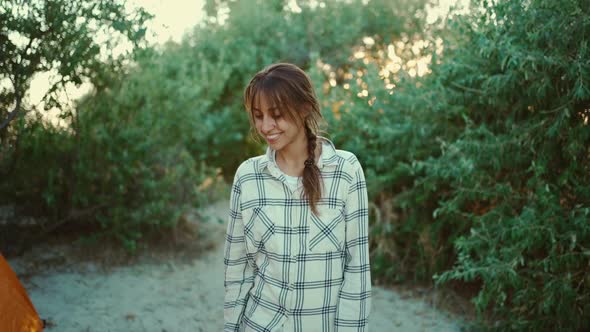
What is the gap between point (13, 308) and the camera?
2.71m

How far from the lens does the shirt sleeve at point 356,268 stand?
200 centimetres

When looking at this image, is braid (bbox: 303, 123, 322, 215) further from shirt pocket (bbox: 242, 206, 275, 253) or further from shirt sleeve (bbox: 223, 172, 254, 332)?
shirt sleeve (bbox: 223, 172, 254, 332)

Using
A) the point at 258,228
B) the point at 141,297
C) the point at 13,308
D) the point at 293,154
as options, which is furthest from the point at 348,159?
the point at 141,297

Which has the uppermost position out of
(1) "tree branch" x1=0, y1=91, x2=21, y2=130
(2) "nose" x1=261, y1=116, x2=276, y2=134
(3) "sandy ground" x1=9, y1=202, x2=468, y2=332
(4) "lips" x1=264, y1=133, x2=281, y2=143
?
(1) "tree branch" x1=0, y1=91, x2=21, y2=130

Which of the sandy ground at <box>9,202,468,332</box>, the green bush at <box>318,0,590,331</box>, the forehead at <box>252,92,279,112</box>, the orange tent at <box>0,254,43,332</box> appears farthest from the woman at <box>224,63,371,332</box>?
the sandy ground at <box>9,202,468,332</box>

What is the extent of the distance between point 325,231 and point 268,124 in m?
0.45

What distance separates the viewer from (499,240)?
388cm

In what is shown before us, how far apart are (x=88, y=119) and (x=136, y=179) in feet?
3.44

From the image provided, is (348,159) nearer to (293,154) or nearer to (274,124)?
(293,154)

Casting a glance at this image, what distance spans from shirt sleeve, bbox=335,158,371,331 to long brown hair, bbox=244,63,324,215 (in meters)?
0.14

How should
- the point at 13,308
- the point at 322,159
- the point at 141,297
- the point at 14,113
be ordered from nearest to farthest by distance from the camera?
the point at 322,159 < the point at 13,308 < the point at 14,113 < the point at 141,297

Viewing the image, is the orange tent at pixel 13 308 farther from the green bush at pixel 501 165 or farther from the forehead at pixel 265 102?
the green bush at pixel 501 165

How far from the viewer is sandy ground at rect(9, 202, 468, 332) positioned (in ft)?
13.7

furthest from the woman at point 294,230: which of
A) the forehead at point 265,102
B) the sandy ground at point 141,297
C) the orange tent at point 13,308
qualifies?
the sandy ground at point 141,297
